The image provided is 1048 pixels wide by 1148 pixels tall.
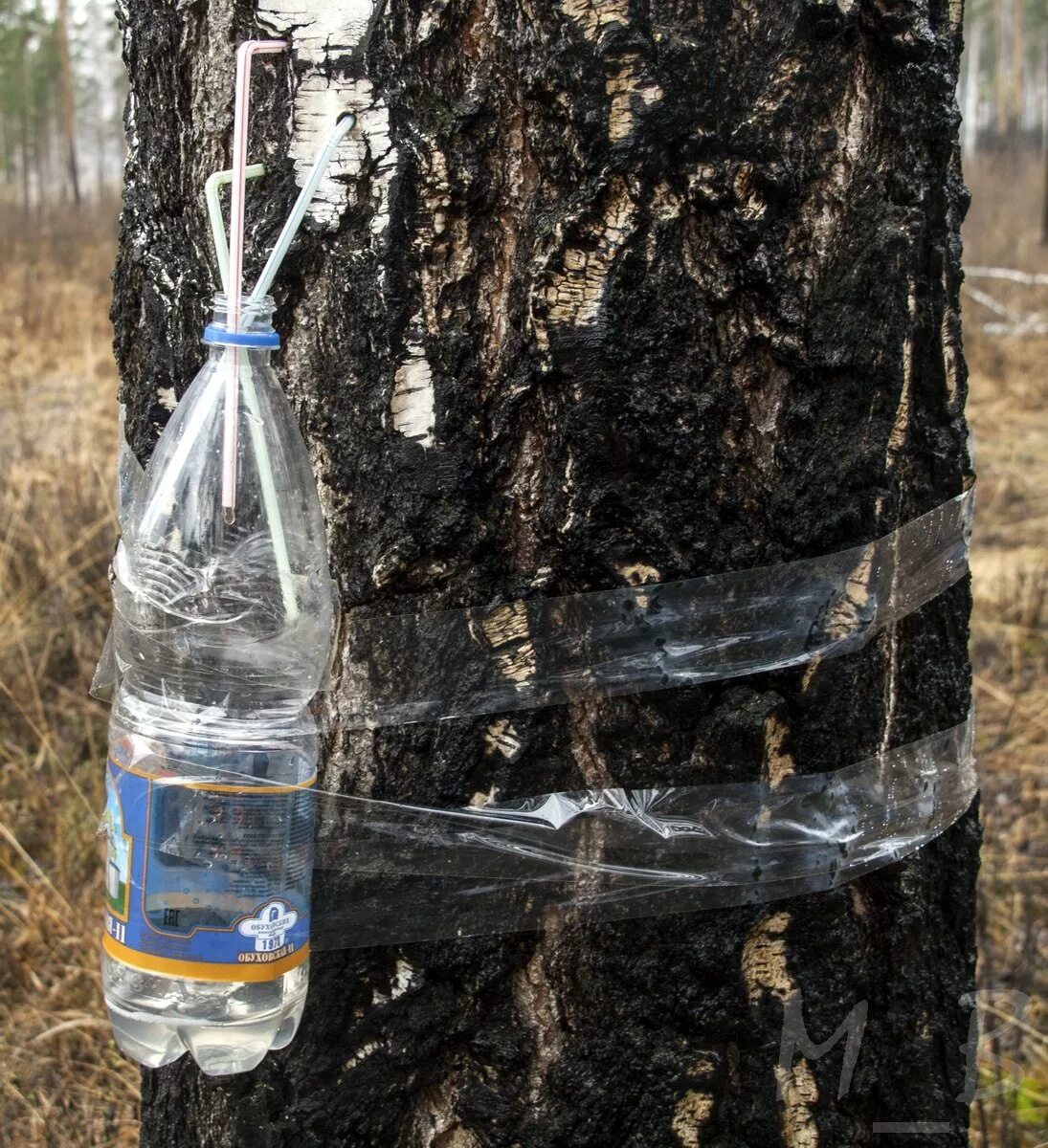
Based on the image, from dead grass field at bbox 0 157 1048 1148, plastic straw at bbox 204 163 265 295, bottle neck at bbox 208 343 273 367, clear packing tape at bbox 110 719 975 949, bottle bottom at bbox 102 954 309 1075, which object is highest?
plastic straw at bbox 204 163 265 295

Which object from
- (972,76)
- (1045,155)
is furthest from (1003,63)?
(1045,155)

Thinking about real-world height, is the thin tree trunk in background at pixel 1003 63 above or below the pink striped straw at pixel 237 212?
→ above

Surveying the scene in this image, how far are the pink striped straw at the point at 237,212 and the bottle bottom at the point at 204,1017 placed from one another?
0.54m

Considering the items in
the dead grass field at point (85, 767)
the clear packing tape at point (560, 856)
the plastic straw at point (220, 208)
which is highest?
the plastic straw at point (220, 208)

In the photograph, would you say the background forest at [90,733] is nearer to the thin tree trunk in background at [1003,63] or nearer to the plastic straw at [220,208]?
the plastic straw at [220,208]

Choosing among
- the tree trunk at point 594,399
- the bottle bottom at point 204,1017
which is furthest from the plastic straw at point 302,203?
the bottle bottom at point 204,1017

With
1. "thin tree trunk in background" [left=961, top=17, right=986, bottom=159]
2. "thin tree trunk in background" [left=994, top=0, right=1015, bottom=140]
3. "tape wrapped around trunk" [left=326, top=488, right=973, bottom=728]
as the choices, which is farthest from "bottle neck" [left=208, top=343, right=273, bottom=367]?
"thin tree trunk in background" [left=961, top=17, right=986, bottom=159]

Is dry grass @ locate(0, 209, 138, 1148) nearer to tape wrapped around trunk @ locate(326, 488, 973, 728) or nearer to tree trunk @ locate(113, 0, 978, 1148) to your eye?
tree trunk @ locate(113, 0, 978, 1148)

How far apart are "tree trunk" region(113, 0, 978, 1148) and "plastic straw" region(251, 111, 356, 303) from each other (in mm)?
16

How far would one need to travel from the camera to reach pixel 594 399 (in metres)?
1.10

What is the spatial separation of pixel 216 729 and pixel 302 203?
54cm

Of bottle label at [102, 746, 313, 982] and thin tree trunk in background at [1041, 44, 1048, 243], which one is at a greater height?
thin tree trunk in background at [1041, 44, 1048, 243]

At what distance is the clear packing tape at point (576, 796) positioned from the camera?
1.15m

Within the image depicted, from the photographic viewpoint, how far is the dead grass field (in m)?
2.29
